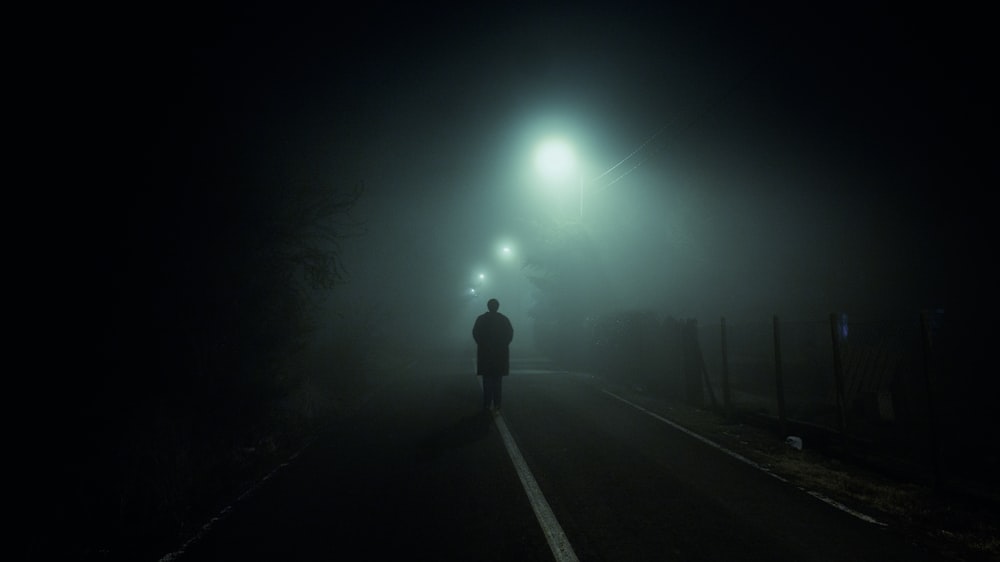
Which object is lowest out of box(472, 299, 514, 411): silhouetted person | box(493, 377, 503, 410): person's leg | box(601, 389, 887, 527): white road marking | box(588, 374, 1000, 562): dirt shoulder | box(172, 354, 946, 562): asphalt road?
box(588, 374, 1000, 562): dirt shoulder

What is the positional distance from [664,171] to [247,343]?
65.3 feet

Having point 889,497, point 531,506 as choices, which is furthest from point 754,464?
point 531,506

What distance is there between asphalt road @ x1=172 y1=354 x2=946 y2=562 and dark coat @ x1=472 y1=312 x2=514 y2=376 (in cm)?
173

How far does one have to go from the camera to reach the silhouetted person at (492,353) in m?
10.8

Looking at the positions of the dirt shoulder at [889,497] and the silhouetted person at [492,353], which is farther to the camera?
the silhouetted person at [492,353]

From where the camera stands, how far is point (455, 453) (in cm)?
756

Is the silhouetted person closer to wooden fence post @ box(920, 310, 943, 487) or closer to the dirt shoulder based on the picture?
the dirt shoulder

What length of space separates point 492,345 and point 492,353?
0.53 ft

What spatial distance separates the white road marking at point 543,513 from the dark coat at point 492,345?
2932mm

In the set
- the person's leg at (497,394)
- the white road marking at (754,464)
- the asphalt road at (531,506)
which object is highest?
the person's leg at (497,394)

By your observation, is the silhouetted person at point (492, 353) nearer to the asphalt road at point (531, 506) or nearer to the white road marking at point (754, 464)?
the asphalt road at point (531, 506)

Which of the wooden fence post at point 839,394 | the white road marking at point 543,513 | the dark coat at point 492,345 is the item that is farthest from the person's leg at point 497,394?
the wooden fence post at point 839,394

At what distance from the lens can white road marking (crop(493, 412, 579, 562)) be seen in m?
4.19

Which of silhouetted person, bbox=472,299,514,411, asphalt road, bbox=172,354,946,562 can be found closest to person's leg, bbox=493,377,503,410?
silhouetted person, bbox=472,299,514,411
